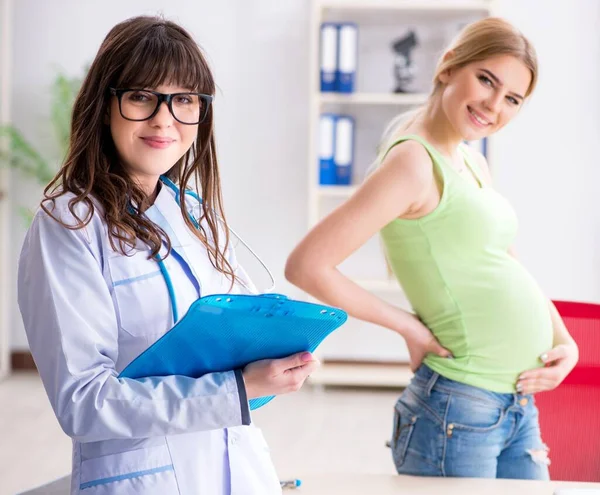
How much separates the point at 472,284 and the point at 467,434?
0.93 feet

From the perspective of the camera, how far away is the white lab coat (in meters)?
1.05

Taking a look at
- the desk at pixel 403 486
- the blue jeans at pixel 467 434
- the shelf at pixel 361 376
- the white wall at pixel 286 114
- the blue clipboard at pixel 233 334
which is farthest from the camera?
the white wall at pixel 286 114

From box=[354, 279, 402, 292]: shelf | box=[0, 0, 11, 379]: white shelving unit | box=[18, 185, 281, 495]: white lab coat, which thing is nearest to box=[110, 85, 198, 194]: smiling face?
box=[18, 185, 281, 495]: white lab coat

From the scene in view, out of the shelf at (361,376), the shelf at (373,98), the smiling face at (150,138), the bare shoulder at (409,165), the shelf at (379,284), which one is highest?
the shelf at (373,98)

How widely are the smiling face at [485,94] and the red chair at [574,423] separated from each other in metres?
0.55

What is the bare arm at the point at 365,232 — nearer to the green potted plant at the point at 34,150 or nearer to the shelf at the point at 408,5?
the shelf at the point at 408,5

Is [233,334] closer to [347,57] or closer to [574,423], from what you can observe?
[574,423]

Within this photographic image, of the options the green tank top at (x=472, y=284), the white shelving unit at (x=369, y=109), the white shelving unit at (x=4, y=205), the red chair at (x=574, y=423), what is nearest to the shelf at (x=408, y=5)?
the white shelving unit at (x=369, y=109)

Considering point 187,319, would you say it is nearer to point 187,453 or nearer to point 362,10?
point 187,453

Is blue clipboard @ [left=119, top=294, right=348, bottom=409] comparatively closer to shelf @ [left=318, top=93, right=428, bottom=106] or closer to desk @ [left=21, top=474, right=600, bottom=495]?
desk @ [left=21, top=474, right=600, bottom=495]

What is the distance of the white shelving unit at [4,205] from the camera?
496 cm

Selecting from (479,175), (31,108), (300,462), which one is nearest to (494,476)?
(479,175)

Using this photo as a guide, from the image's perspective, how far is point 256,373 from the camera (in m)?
1.12

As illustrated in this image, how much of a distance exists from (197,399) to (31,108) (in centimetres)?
449
